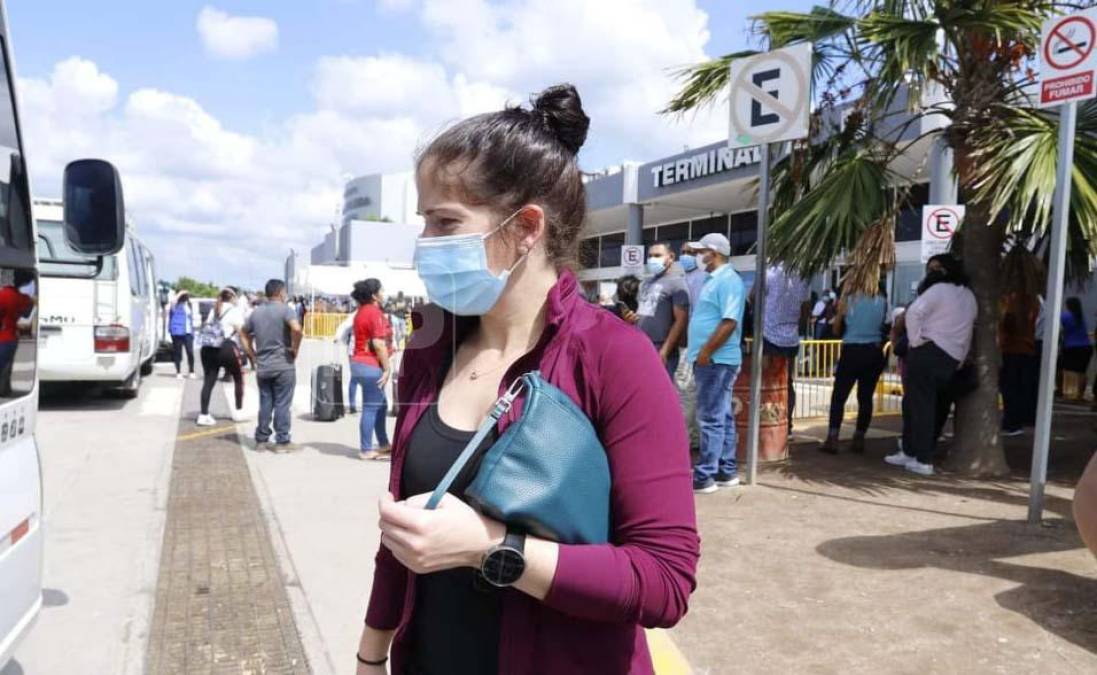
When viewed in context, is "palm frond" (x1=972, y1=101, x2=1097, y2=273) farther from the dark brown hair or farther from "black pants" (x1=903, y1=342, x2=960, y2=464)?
the dark brown hair

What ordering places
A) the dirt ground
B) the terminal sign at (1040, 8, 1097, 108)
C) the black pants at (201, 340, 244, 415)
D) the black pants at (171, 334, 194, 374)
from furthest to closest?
the black pants at (171, 334, 194, 374) → the black pants at (201, 340, 244, 415) → the terminal sign at (1040, 8, 1097, 108) → the dirt ground

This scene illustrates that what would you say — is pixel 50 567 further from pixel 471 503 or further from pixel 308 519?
pixel 471 503

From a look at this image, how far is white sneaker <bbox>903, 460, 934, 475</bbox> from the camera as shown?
22.1 ft

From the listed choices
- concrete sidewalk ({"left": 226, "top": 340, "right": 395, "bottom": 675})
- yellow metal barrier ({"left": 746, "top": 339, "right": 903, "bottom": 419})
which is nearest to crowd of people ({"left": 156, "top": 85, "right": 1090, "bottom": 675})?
concrete sidewalk ({"left": 226, "top": 340, "right": 395, "bottom": 675})

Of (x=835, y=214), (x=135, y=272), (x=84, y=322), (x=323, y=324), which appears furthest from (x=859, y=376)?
(x=135, y=272)

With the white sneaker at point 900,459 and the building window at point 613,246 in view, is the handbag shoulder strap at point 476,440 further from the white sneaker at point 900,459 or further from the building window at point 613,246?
the building window at point 613,246

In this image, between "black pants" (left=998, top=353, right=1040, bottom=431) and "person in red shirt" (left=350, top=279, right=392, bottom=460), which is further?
"black pants" (left=998, top=353, right=1040, bottom=431)

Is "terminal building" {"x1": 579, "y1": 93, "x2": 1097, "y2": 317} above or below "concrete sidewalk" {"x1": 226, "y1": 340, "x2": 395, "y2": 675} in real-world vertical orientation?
above

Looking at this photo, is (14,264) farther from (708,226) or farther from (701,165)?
(708,226)

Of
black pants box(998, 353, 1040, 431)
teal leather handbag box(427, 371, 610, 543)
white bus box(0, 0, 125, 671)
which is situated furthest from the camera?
black pants box(998, 353, 1040, 431)

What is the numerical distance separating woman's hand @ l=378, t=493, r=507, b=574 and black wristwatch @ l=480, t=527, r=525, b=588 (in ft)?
0.05

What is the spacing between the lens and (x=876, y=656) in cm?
347

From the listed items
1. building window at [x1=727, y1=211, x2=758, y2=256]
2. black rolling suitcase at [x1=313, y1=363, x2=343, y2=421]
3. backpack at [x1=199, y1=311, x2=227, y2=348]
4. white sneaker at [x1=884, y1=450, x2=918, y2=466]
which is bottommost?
white sneaker at [x1=884, y1=450, x2=918, y2=466]

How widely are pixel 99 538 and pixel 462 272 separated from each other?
4989 mm
